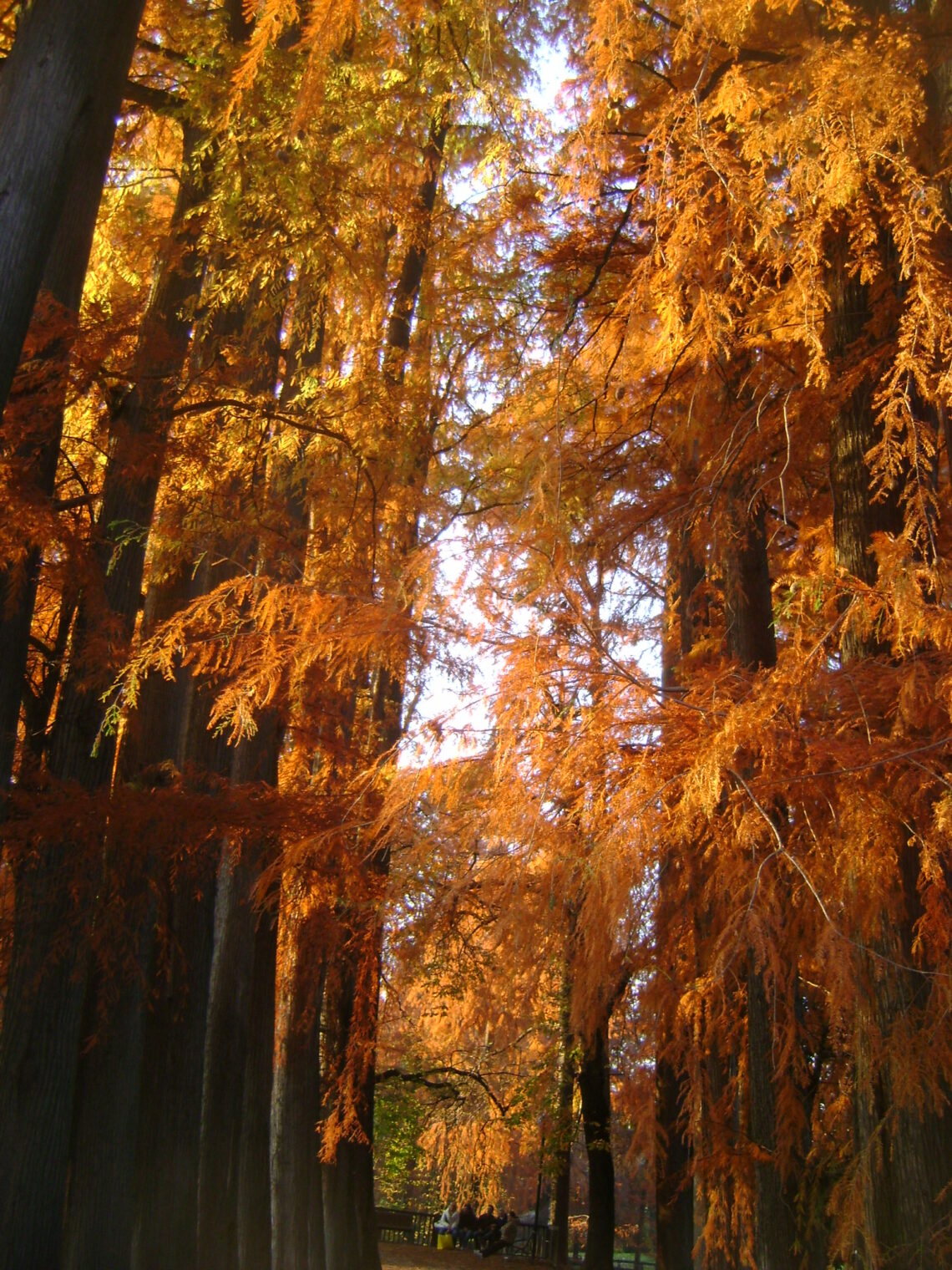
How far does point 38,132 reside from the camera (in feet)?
17.8

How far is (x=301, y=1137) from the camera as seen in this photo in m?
9.88

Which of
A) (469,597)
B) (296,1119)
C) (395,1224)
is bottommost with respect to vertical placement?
(395,1224)

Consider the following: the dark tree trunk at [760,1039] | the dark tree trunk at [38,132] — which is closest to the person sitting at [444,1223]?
the dark tree trunk at [760,1039]

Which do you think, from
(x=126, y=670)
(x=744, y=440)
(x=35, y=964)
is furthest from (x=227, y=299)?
(x=35, y=964)

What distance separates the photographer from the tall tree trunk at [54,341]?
6441 mm

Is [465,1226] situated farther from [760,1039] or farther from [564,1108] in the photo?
[760,1039]

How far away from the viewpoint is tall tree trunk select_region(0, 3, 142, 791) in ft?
21.1

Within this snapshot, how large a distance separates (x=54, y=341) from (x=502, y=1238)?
18455 mm

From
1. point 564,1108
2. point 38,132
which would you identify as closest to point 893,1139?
point 38,132

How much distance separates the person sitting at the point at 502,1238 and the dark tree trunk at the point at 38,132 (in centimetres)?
1844

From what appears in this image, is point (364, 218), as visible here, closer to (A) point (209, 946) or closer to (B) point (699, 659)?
(B) point (699, 659)

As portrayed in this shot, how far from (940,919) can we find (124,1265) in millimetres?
5747

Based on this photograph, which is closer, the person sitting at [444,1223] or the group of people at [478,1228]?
the group of people at [478,1228]

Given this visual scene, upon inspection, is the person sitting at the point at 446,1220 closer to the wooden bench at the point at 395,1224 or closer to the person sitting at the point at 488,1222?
the wooden bench at the point at 395,1224
